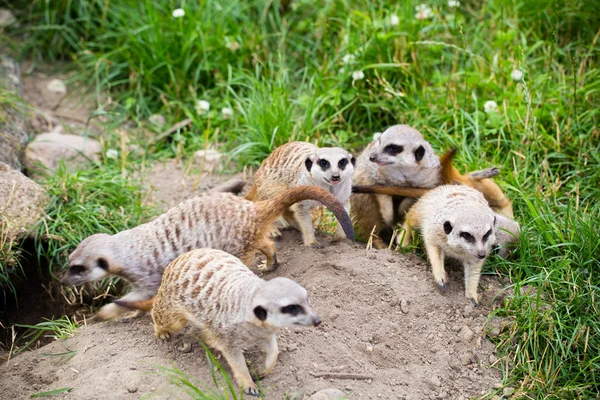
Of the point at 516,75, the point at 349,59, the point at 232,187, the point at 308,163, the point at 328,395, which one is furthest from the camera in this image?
the point at 349,59

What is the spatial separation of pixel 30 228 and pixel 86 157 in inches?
32.2

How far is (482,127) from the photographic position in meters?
4.24

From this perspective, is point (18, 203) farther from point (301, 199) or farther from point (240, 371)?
point (240, 371)

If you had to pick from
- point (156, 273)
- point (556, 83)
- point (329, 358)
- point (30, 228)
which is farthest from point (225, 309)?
point (556, 83)

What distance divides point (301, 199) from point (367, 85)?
1.66 meters

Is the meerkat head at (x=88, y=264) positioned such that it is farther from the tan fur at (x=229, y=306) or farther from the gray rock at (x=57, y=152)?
the gray rock at (x=57, y=152)

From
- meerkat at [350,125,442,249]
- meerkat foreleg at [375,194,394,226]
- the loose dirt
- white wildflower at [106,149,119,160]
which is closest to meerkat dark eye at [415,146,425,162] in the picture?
meerkat at [350,125,442,249]

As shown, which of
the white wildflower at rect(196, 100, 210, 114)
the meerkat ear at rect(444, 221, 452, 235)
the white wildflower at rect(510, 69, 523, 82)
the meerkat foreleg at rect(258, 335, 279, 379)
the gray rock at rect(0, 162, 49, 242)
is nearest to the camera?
the meerkat foreleg at rect(258, 335, 279, 379)

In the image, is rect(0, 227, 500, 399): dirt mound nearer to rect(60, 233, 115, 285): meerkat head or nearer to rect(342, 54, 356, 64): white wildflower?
rect(60, 233, 115, 285): meerkat head

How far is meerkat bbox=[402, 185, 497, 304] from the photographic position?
10.5 ft

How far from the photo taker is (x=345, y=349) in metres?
2.93

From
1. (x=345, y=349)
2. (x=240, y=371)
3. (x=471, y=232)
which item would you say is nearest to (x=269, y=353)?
(x=240, y=371)

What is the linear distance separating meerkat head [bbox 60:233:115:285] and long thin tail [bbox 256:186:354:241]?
74cm

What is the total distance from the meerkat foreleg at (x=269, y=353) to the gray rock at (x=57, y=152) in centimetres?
215
